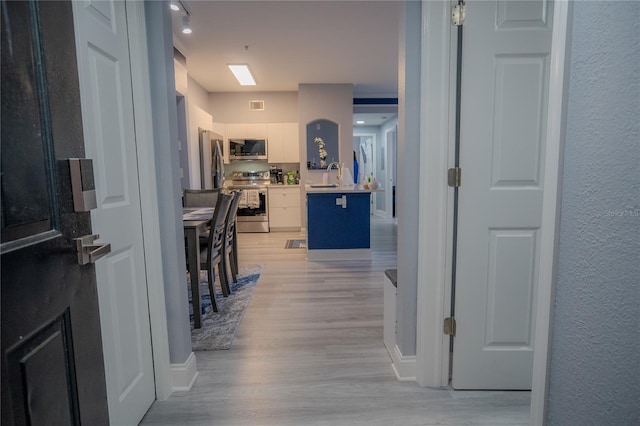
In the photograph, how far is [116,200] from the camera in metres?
1.37

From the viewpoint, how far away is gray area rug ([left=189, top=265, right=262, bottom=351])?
2.33 m

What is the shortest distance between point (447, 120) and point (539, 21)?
0.60 metres

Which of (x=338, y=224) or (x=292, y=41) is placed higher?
(x=292, y=41)

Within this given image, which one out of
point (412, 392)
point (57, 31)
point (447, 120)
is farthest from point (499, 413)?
point (57, 31)

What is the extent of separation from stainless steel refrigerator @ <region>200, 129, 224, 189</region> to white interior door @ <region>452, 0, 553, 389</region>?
4.84m

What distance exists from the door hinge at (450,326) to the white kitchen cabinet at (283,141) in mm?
5496

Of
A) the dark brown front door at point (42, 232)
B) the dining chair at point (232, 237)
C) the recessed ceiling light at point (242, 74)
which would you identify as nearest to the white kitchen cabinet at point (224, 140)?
the recessed ceiling light at point (242, 74)

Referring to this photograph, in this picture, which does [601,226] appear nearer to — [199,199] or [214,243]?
[214,243]

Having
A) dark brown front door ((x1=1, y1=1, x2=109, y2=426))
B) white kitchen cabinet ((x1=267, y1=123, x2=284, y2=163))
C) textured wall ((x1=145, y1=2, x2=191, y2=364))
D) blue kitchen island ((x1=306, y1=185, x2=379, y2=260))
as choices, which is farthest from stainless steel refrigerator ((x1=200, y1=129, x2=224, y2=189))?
dark brown front door ((x1=1, y1=1, x2=109, y2=426))

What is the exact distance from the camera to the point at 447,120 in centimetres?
163

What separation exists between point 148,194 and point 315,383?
1.32 meters

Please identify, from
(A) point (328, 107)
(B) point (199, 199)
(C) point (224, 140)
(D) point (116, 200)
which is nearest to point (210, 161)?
(C) point (224, 140)

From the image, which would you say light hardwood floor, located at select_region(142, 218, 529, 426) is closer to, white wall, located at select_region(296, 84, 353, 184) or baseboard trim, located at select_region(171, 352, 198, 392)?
baseboard trim, located at select_region(171, 352, 198, 392)

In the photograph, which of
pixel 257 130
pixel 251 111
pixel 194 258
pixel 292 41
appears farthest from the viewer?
pixel 251 111
